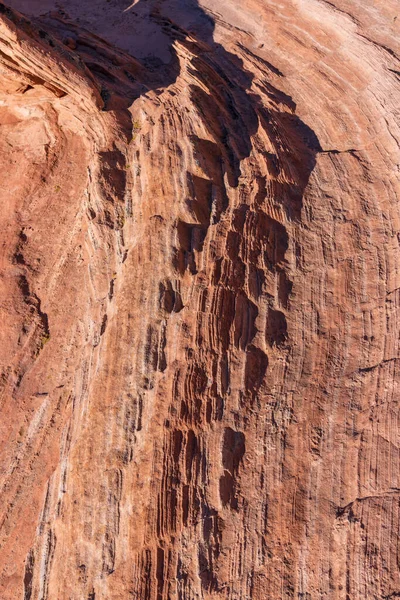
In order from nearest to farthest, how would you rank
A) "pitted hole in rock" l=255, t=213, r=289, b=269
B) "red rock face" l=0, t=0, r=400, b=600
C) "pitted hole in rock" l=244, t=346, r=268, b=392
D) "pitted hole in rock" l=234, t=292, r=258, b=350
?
"red rock face" l=0, t=0, r=400, b=600, "pitted hole in rock" l=244, t=346, r=268, b=392, "pitted hole in rock" l=234, t=292, r=258, b=350, "pitted hole in rock" l=255, t=213, r=289, b=269

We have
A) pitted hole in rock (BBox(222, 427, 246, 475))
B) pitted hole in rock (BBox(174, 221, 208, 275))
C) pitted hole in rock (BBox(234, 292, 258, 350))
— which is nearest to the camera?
pitted hole in rock (BBox(222, 427, 246, 475))

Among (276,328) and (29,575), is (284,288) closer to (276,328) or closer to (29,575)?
(276,328)

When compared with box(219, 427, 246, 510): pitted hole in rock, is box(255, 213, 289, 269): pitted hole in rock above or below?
above

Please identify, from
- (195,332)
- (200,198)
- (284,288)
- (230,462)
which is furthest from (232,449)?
(200,198)

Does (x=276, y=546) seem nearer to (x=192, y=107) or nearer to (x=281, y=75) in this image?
(x=192, y=107)

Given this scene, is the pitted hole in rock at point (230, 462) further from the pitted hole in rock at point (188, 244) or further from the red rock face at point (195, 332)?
the pitted hole in rock at point (188, 244)

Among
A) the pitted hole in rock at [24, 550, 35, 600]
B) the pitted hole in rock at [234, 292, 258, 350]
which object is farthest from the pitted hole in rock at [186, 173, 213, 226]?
the pitted hole in rock at [24, 550, 35, 600]

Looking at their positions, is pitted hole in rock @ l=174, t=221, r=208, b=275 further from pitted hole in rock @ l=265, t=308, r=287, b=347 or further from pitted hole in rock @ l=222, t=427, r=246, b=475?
pitted hole in rock @ l=222, t=427, r=246, b=475
